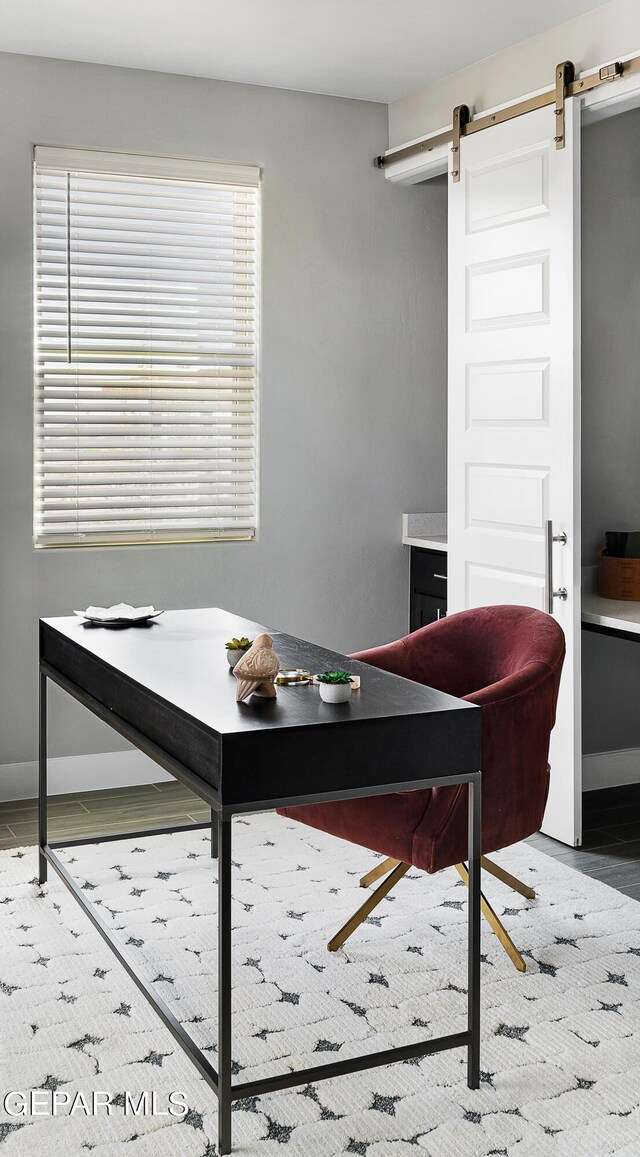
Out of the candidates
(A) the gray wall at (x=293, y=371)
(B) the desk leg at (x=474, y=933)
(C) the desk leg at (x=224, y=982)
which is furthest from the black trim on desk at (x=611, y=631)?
(C) the desk leg at (x=224, y=982)

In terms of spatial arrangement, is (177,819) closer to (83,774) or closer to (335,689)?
(83,774)

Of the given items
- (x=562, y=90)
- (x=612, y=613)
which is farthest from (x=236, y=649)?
(x=562, y=90)

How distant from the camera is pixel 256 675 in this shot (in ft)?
7.54

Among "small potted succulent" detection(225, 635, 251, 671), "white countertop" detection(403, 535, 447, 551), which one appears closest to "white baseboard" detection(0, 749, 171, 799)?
"white countertop" detection(403, 535, 447, 551)

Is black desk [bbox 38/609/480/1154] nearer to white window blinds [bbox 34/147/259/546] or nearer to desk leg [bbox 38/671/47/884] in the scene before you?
desk leg [bbox 38/671/47/884]

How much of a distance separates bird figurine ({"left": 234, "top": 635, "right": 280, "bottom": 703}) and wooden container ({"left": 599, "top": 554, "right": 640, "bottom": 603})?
209cm

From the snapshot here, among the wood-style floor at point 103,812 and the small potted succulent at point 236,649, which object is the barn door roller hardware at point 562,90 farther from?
the wood-style floor at point 103,812

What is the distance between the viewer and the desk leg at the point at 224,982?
204 cm

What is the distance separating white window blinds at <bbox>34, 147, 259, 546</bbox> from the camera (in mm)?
4164

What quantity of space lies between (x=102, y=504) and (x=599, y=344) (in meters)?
2.03

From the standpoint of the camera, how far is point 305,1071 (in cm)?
218

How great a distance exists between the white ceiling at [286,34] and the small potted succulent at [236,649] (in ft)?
7.09

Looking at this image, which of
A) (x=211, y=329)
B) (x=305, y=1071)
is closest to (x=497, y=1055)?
(x=305, y=1071)

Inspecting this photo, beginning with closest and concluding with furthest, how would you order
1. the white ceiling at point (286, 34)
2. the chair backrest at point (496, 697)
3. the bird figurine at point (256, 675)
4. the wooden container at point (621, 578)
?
1. the bird figurine at point (256, 675)
2. the chair backrest at point (496, 697)
3. the white ceiling at point (286, 34)
4. the wooden container at point (621, 578)
